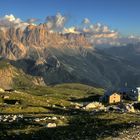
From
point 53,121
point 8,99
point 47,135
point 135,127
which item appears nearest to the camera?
point 47,135

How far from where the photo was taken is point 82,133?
62.3 meters

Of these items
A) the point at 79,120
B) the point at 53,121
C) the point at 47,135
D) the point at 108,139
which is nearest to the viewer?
the point at 108,139

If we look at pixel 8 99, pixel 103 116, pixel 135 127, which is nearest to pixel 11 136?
pixel 135 127

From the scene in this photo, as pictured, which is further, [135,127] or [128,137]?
[135,127]

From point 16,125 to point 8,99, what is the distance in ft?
302

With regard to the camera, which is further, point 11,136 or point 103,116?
point 103,116

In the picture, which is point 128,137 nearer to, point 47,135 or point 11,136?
point 47,135

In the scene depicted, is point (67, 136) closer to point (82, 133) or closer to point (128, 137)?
point (82, 133)

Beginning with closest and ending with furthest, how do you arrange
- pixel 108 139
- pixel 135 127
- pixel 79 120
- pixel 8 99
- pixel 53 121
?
1. pixel 108 139
2. pixel 135 127
3. pixel 53 121
4. pixel 79 120
5. pixel 8 99

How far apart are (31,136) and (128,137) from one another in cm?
1403

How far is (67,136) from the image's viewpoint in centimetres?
5941

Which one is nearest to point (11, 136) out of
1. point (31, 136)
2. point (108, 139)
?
point (31, 136)

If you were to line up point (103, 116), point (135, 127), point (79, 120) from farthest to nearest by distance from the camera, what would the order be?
point (103, 116)
point (79, 120)
point (135, 127)

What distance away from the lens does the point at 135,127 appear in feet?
224
